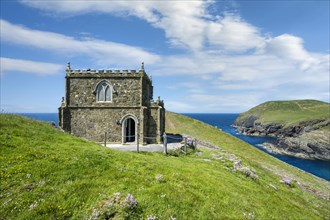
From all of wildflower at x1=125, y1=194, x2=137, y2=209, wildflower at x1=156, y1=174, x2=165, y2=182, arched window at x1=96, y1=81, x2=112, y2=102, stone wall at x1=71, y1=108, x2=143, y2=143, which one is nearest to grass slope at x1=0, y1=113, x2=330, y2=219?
wildflower at x1=156, y1=174, x2=165, y2=182

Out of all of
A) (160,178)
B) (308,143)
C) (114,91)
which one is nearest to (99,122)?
(114,91)

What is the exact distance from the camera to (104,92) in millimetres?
39656

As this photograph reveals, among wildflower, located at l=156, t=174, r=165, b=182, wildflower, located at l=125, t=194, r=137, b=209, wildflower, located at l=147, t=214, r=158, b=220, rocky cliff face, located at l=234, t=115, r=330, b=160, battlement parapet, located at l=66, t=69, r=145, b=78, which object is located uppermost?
battlement parapet, located at l=66, t=69, r=145, b=78

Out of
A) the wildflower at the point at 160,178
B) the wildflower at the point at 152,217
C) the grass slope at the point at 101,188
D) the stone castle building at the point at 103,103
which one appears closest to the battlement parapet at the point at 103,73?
the stone castle building at the point at 103,103

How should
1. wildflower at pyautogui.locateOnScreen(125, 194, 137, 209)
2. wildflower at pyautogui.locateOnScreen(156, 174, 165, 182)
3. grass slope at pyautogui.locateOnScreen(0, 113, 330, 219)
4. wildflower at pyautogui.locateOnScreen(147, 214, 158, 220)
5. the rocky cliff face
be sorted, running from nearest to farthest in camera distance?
wildflower at pyautogui.locateOnScreen(147, 214, 158, 220)
grass slope at pyautogui.locateOnScreen(0, 113, 330, 219)
wildflower at pyautogui.locateOnScreen(125, 194, 137, 209)
wildflower at pyautogui.locateOnScreen(156, 174, 165, 182)
the rocky cliff face

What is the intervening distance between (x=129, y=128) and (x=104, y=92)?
269 inches

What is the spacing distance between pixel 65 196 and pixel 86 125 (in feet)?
89.4

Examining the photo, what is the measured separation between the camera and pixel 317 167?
250 feet

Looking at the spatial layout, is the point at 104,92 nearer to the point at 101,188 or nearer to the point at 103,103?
the point at 103,103

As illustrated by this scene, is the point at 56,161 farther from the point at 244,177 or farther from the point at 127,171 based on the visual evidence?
the point at 244,177

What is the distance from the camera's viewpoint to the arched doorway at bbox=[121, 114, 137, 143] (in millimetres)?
39500

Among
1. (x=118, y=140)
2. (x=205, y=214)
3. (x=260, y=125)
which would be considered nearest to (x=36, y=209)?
(x=205, y=214)

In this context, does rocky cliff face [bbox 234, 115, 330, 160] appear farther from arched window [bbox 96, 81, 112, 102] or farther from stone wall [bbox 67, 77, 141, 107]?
arched window [bbox 96, 81, 112, 102]

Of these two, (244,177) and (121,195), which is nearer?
(121,195)
